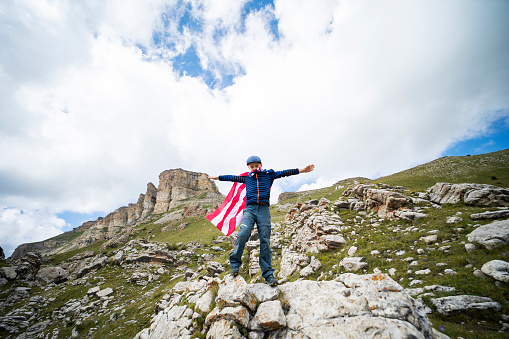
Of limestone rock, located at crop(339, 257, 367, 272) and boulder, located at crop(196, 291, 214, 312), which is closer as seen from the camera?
boulder, located at crop(196, 291, 214, 312)

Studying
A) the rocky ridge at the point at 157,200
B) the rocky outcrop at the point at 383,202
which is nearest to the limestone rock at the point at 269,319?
the rocky outcrop at the point at 383,202

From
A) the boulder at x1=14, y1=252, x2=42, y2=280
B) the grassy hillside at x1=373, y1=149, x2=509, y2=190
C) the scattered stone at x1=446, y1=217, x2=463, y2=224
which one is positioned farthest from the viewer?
the grassy hillside at x1=373, y1=149, x2=509, y2=190

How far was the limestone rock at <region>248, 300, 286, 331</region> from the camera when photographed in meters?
4.72

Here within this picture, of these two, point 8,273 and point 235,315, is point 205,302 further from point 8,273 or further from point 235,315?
point 8,273

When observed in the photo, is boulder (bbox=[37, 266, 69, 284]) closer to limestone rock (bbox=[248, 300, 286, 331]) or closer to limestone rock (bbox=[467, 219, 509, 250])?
limestone rock (bbox=[248, 300, 286, 331])

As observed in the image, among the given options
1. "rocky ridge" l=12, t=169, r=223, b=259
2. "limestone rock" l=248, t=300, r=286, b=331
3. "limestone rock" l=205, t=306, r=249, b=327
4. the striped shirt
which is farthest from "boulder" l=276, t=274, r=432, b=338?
"rocky ridge" l=12, t=169, r=223, b=259

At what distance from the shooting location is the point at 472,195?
14352 mm

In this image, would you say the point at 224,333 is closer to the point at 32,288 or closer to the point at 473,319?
the point at 473,319

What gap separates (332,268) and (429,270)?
4796mm

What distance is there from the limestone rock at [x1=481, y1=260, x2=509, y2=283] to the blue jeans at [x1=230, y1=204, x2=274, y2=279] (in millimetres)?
8206

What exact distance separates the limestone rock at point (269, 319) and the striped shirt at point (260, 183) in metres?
3.21

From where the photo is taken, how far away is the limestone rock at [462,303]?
5789 millimetres

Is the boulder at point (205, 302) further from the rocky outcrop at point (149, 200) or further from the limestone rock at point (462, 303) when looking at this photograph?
the rocky outcrop at point (149, 200)

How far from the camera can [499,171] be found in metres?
45.4
